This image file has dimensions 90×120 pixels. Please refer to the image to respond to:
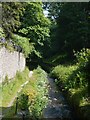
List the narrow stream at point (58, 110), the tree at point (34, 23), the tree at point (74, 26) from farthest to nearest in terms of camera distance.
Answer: the tree at point (74, 26), the tree at point (34, 23), the narrow stream at point (58, 110)

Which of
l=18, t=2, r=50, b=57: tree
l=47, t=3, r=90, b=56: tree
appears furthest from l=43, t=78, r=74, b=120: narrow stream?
l=47, t=3, r=90, b=56: tree

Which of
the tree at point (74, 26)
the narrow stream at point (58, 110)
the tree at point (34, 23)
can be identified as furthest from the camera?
the tree at point (74, 26)

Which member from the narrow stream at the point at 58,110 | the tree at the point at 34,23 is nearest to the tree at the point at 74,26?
the tree at the point at 34,23

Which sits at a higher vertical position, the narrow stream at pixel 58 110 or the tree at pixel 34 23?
the tree at pixel 34 23

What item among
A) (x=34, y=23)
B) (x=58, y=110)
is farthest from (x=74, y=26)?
(x=58, y=110)

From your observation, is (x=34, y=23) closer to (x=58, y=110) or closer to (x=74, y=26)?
(x=74, y=26)

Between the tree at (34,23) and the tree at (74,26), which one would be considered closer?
the tree at (34,23)

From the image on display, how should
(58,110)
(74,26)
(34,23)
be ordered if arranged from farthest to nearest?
(74,26), (34,23), (58,110)

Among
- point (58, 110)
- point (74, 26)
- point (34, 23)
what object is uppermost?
point (74, 26)

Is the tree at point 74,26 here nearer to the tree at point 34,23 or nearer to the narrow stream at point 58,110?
the tree at point 34,23

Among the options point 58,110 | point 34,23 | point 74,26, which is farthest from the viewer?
point 74,26

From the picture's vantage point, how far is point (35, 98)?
420 inches

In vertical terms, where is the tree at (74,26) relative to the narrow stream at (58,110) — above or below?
above

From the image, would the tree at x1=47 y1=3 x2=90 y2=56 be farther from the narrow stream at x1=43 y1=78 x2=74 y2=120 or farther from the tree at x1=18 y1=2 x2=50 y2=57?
the narrow stream at x1=43 y1=78 x2=74 y2=120
